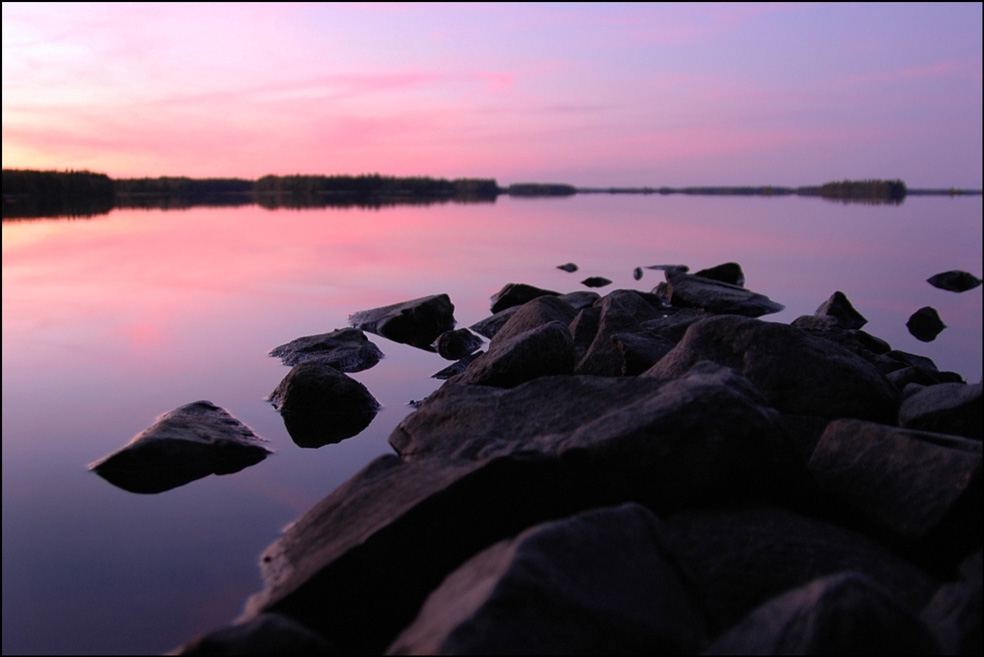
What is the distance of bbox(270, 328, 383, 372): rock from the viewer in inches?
317

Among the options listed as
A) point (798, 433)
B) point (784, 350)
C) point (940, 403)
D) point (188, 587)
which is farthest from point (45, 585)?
point (940, 403)

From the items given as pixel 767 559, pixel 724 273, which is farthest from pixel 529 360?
pixel 724 273

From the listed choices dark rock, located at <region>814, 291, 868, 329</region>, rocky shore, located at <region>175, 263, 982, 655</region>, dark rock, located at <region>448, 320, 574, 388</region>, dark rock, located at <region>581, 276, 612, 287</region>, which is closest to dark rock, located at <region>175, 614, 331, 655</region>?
rocky shore, located at <region>175, 263, 982, 655</region>

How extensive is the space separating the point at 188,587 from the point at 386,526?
50.4 inches

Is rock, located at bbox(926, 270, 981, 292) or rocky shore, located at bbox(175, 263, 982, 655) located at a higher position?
rocky shore, located at bbox(175, 263, 982, 655)

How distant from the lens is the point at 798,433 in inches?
164

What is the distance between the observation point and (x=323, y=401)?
245 inches

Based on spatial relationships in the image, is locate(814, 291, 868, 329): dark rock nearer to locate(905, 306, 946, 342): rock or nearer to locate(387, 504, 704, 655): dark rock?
locate(905, 306, 946, 342): rock

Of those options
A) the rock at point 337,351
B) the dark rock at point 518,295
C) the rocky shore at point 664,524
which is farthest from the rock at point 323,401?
the dark rock at point 518,295

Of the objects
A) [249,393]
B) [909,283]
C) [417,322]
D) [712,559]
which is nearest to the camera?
Result: [712,559]

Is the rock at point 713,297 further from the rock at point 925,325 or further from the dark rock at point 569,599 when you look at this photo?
the dark rock at point 569,599

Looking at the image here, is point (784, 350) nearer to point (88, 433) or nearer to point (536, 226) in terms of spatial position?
point (88, 433)

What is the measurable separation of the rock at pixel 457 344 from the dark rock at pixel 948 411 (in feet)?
17.2

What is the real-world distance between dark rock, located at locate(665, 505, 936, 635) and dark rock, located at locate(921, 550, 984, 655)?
0.15m
